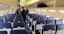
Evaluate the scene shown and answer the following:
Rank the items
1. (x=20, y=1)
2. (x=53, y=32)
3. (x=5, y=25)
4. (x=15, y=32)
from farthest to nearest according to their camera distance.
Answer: (x=20, y=1) < (x=5, y=25) < (x=53, y=32) < (x=15, y=32)

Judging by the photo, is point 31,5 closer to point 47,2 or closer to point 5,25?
point 47,2

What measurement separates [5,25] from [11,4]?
24.0 ft

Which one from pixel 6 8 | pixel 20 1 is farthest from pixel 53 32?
pixel 20 1

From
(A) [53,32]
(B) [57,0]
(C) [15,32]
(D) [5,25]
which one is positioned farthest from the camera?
(B) [57,0]

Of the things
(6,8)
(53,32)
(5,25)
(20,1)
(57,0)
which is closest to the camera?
(53,32)

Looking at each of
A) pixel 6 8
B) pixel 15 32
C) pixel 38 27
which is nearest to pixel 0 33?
pixel 15 32

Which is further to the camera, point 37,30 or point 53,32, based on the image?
point 37,30

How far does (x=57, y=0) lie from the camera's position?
1129cm

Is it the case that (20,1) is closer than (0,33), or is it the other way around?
(0,33)

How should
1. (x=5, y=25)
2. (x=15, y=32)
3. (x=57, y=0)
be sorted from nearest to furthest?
1. (x=15, y=32)
2. (x=5, y=25)
3. (x=57, y=0)

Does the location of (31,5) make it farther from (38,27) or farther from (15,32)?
(15,32)

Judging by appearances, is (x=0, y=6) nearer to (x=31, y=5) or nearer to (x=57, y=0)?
(x=31, y=5)

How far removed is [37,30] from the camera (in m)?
3.66

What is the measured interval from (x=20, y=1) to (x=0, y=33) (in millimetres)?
9272
